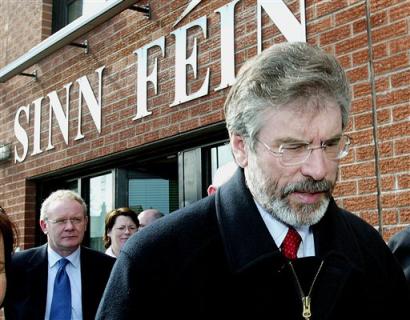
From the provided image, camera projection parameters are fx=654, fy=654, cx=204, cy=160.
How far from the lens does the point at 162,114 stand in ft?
17.1

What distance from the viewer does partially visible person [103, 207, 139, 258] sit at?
15.8 ft

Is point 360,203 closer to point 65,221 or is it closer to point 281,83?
point 65,221

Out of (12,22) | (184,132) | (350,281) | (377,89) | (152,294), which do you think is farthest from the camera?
(12,22)

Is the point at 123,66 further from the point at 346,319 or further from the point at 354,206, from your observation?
the point at 346,319

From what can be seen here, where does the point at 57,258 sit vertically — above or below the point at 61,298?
above

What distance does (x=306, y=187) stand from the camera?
1739mm

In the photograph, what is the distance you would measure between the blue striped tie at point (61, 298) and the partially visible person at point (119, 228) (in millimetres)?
837

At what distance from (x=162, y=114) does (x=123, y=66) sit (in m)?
0.80

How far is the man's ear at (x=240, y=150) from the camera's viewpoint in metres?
1.86

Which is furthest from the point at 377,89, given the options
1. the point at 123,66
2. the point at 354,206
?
the point at 123,66

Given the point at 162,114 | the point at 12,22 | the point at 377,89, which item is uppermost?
the point at 12,22

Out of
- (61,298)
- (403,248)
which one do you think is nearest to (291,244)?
(403,248)

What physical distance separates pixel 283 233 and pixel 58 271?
2.47m

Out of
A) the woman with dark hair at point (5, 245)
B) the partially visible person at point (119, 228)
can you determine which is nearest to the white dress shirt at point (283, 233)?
the woman with dark hair at point (5, 245)
